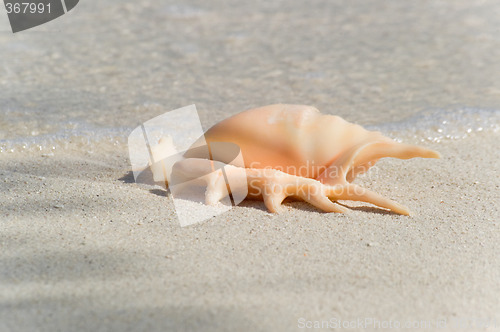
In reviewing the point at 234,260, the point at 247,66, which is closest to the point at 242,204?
the point at 234,260

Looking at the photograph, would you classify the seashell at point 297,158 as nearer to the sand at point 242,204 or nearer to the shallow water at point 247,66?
the sand at point 242,204

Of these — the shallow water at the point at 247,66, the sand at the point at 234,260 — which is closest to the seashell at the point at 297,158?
the sand at the point at 234,260

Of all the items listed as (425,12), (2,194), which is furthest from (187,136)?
(425,12)

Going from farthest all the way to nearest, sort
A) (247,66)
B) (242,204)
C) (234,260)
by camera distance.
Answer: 1. (247,66)
2. (242,204)
3. (234,260)

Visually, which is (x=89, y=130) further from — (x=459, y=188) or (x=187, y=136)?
(x=459, y=188)

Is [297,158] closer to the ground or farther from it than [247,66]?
farther from it

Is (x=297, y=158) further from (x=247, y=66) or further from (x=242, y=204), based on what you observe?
(x=247, y=66)
